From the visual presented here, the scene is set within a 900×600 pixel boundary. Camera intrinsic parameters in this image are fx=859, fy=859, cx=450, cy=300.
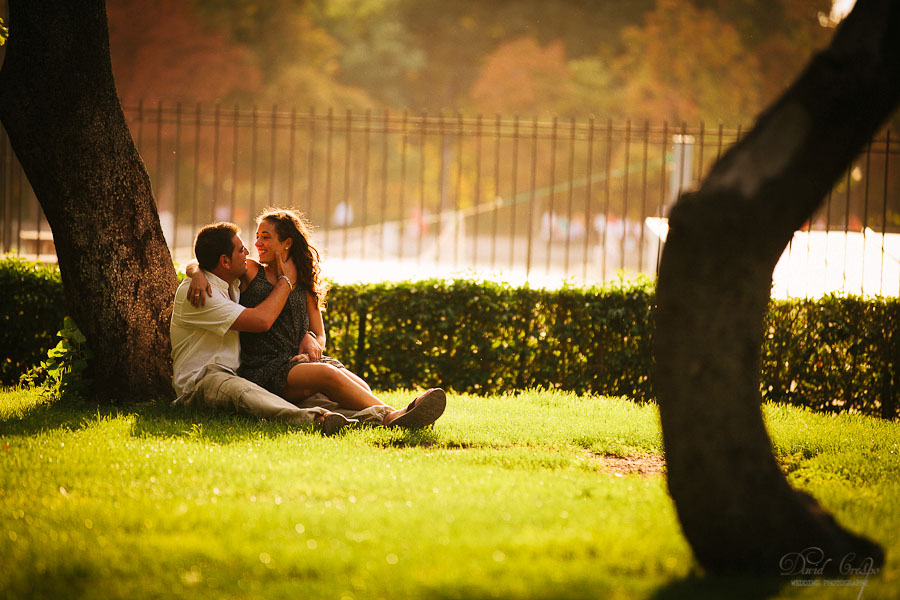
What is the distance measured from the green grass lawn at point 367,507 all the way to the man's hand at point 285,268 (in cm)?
122

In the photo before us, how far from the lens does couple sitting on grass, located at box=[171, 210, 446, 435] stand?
6.16 metres

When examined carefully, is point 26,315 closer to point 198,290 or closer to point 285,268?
point 198,290

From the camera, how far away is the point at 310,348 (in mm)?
6617

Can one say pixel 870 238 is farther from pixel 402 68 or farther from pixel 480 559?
pixel 402 68

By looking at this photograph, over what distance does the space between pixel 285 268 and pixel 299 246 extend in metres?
0.20

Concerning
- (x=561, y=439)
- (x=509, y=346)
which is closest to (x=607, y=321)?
(x=509, y=346)

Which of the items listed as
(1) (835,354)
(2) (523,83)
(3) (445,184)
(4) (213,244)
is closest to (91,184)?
(4) (213,244)

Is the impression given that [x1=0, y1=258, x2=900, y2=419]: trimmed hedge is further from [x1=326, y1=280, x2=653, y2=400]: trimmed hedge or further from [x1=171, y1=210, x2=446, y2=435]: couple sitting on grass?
[x1=171, y1=210, x2=446, y2=435]: couple sitting on grass

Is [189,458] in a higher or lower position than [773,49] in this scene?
lower

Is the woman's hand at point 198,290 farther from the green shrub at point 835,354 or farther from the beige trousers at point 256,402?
the green shrub at point 835,354

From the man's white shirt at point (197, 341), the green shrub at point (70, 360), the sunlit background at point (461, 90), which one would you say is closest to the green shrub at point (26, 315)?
the green shrub at point (70, 360)

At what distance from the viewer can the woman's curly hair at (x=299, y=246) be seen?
21.8 feet

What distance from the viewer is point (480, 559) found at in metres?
3.53

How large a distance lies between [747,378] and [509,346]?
4820 mm
